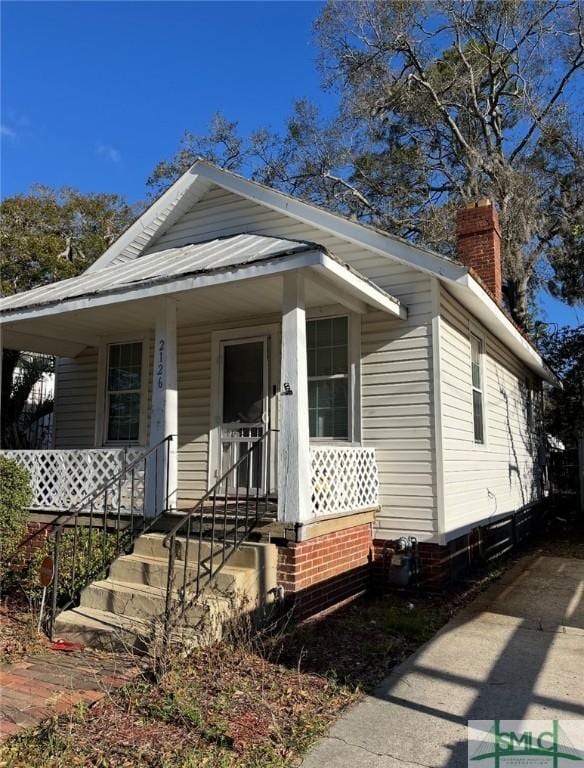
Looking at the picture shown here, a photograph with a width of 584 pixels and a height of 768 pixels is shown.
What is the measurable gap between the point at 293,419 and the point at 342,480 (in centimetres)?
123

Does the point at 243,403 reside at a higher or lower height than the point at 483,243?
lower

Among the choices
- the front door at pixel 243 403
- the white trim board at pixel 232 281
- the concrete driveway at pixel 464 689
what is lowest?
the concrete driveway at pixel 464 689

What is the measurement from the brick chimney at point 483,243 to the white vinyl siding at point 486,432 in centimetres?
106

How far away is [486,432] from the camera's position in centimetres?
991

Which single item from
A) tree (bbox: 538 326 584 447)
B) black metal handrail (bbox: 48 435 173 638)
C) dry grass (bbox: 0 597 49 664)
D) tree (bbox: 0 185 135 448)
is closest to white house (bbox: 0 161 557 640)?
black metal handrail (bbox: 48 435 173 638)

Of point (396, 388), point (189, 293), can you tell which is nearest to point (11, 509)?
point (189, 293)

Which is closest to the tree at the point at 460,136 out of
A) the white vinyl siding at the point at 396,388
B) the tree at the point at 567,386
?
the tree at the point at 567,386

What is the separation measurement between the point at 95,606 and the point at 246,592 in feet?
5.39

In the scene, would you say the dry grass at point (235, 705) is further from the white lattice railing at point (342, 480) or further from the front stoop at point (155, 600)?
the white lattice railing at point (342, 480)

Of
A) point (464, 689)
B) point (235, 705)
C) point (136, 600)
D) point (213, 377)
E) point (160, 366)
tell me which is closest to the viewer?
point (235, 705)

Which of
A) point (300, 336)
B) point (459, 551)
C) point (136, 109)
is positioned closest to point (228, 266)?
point (300, 336)

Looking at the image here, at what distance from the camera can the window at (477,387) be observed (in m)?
9.46

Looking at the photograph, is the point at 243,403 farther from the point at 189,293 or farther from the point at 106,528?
the point at 106,528

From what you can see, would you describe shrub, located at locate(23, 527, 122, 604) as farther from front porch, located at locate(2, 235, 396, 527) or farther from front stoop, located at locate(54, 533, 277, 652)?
front porch, located at locate(2, 235, 396, 527)
